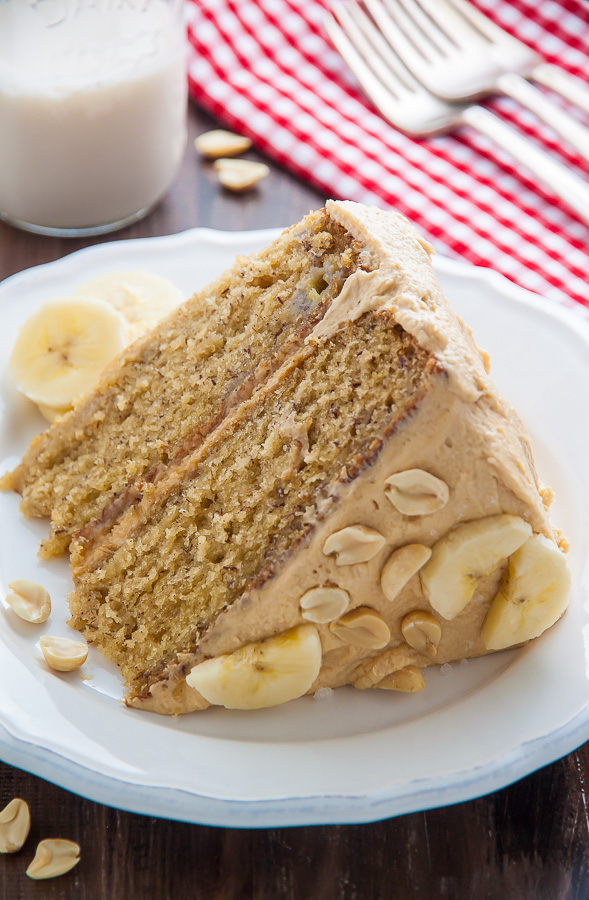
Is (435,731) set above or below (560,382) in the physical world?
below

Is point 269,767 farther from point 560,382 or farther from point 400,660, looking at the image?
point 560,382

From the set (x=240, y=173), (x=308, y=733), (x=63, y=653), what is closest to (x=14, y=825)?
(x=63, y=653)

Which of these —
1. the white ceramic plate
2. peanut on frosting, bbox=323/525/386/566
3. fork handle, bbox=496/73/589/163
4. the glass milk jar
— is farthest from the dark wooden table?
fork handle, bbox=496/73/589/163

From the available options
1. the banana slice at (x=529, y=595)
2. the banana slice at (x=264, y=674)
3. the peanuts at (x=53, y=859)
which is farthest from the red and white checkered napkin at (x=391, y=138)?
the peanuts at (x=53, y=859)

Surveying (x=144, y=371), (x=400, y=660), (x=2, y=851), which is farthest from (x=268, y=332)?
(x=2, y=851)

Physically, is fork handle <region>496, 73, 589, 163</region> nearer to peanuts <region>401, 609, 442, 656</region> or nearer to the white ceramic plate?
the white ceramic plate

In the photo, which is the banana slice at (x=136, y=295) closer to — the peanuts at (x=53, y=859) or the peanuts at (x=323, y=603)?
the peanuts at (x=323, y=603)

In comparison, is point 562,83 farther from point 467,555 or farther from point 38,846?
point 38,846
